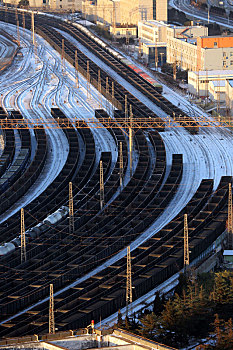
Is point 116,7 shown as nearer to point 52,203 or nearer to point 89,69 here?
point 89,69

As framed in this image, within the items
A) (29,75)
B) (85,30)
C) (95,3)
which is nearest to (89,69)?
(29,75)

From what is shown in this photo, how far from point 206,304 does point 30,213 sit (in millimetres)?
18141

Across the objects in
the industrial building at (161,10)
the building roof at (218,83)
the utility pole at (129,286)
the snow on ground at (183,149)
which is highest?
the industrial building at (161,10)

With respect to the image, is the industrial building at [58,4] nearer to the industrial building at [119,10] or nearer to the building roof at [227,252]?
the industrial building at [119,10]

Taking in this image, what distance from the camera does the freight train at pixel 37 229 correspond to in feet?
179

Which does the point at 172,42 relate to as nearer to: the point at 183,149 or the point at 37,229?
the point at 183,149

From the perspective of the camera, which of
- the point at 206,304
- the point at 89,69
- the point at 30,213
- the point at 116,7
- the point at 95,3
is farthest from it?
the point at 95,3

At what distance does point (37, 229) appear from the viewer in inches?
2251

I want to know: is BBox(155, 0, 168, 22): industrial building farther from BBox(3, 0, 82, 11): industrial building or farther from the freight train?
the freight train

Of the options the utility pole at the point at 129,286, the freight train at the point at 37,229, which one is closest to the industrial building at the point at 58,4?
the freight train at the point at 37,229

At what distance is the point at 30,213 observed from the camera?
60.1 m

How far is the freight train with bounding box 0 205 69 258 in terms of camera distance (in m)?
54.7

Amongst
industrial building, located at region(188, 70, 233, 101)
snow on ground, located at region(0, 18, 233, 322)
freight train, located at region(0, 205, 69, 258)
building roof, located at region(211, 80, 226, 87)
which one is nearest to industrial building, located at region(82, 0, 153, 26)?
snow on ground, located at region(0, 18, 233, 322)

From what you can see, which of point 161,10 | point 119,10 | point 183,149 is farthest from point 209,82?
point 119,10
